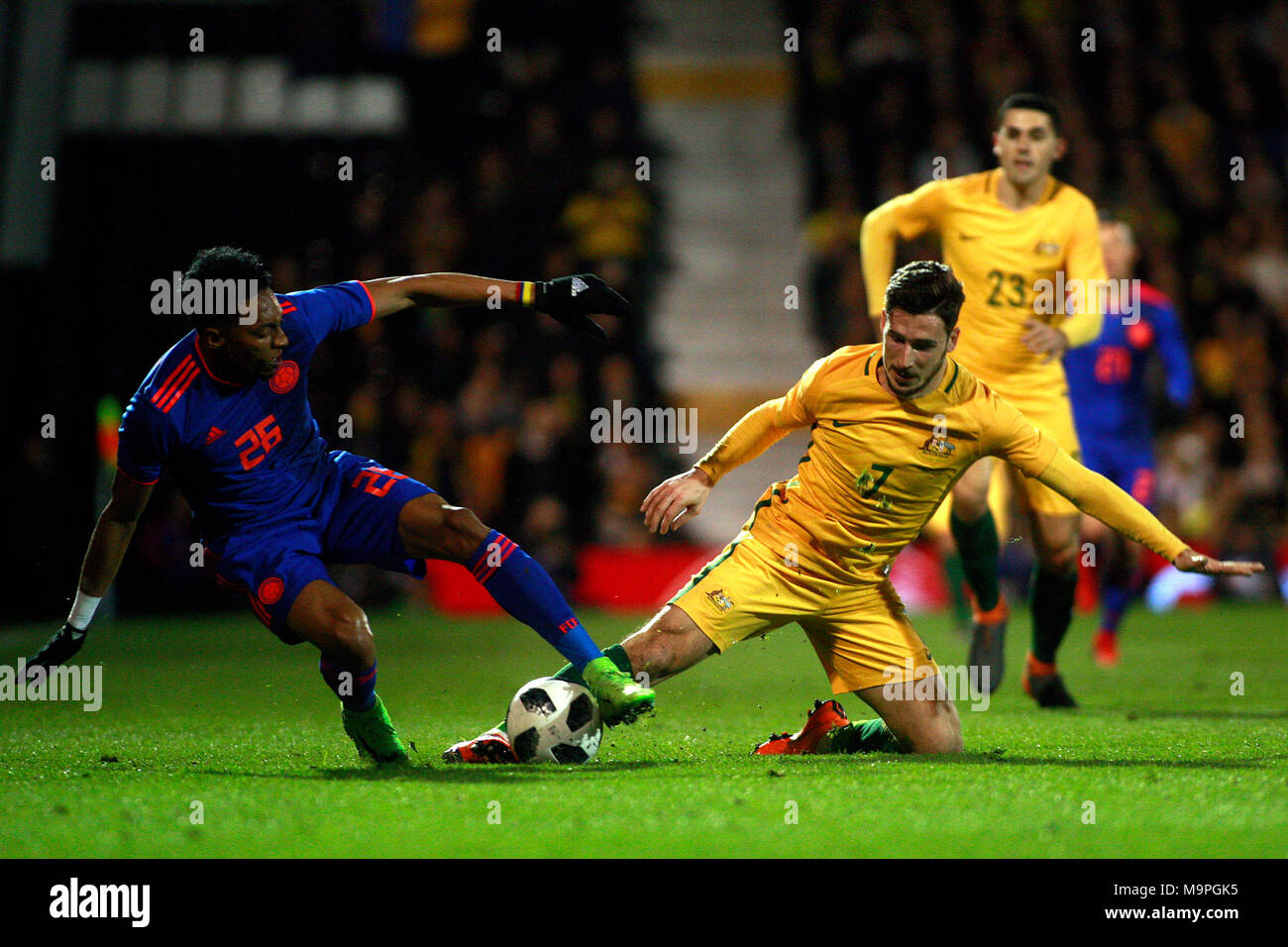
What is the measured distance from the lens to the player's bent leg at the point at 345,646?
457 centimetres

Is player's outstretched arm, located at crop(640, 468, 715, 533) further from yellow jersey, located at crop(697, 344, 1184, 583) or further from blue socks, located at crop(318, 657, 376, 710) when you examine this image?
blue socks, located at crop(318, 657, 376, 710)

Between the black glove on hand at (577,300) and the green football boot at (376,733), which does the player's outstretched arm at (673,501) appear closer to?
the black glove on hand at (577,300)

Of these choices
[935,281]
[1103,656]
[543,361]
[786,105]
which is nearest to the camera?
[935,281]

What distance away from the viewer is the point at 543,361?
40.7 ft

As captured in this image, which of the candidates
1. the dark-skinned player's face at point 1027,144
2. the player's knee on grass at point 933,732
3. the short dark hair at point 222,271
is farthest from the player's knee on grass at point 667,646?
the dark-skinned player's face at point 1027,144

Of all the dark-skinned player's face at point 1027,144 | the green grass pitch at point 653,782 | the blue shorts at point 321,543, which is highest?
the dark-skinned player's face at point 1027,144

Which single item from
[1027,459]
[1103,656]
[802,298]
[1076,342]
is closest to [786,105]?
[802,298]

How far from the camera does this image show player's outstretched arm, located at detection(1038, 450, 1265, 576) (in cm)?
442

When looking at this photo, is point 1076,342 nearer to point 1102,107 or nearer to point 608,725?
point 608,725

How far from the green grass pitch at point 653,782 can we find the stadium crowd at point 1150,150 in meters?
5.98

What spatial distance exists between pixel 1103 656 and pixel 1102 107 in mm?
8648

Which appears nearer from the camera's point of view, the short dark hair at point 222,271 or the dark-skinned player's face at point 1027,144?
the short dark hair at point 222,271

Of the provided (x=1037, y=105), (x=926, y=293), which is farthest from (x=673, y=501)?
(x=1037, y=105)

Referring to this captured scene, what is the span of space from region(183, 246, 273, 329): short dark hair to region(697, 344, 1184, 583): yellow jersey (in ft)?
4.76
